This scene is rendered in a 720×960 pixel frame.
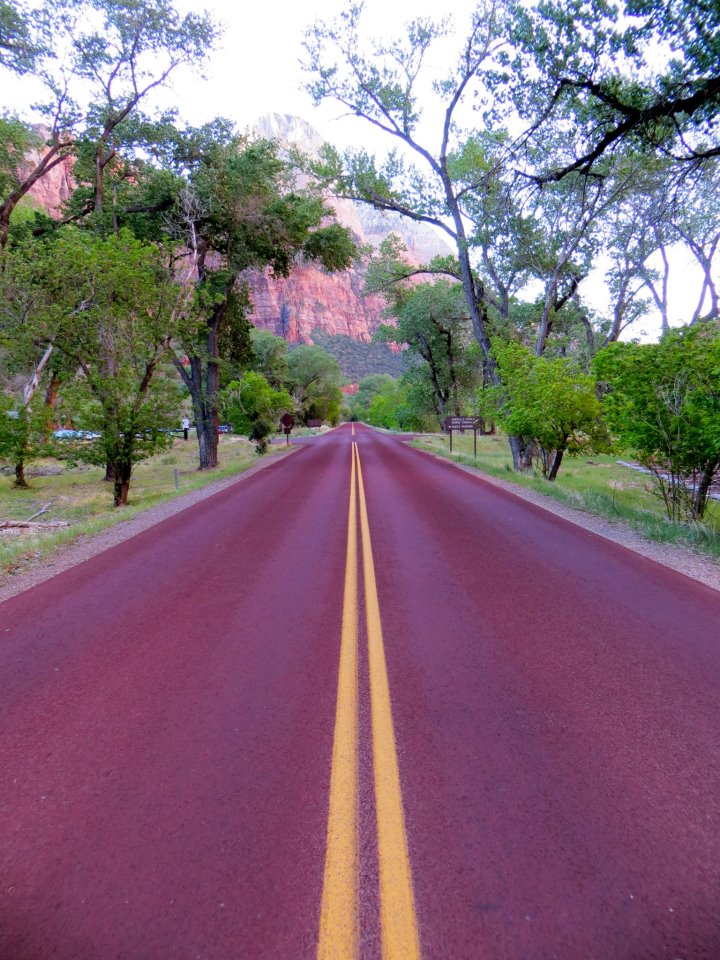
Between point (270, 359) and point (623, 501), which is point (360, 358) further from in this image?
point (623, 501)

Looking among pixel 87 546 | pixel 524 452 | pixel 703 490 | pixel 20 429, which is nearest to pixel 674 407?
pixel 703 490

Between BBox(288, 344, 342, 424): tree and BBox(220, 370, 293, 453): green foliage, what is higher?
BBox(288, 344, 342, 424): tree

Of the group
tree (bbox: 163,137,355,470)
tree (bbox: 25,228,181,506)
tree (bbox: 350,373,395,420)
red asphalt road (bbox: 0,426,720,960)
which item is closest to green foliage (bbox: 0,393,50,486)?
tree (bbox: 25,228,181,506)

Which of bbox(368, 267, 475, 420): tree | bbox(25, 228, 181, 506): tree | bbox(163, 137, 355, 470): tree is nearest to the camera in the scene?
bbox(25, 228, 181, 506): tree

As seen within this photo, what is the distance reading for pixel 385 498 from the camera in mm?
11352

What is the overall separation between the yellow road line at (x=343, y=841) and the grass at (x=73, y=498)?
5.91m

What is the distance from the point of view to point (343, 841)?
83.0 inches

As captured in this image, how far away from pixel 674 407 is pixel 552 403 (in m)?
5.17

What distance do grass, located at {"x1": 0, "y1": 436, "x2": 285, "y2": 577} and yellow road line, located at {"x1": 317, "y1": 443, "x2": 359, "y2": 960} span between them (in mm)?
5909

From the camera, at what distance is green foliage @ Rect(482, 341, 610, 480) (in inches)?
512

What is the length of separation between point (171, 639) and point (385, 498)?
24.9 feet

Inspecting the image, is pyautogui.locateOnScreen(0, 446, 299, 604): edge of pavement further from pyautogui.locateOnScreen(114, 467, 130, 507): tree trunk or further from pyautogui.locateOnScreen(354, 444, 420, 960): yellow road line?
pyautogui.locateOnScreen(354, 444, 420, 960): yellow road line

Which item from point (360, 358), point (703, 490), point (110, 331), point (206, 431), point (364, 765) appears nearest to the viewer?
point (364, 765)

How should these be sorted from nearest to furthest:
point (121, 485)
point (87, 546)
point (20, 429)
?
point (87, 546) < point (121, 485) < point (20, 429)
